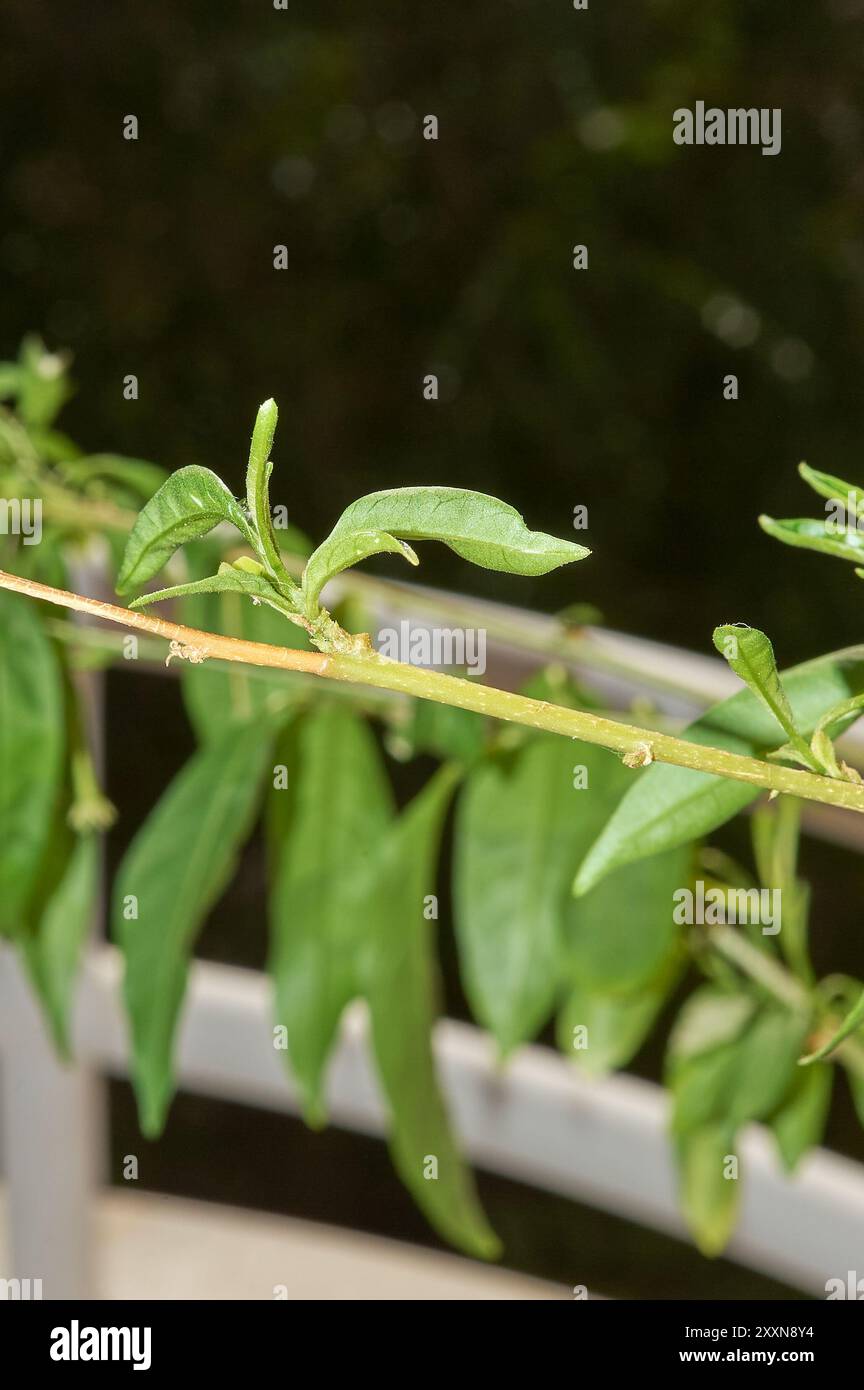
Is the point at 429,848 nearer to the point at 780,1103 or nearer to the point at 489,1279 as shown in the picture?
the point at 780,1103

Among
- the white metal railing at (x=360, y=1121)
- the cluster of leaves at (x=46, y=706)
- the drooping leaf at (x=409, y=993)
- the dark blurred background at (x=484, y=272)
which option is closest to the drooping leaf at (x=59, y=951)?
the cluster of leaves at (x=46, y=706)

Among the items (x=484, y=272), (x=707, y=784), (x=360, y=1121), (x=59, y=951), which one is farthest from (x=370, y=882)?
(x=484, y=272)

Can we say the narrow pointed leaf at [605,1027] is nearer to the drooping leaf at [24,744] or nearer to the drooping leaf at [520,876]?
the drooping leaf at [520,876]

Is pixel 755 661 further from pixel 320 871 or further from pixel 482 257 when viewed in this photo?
pixel 482 257

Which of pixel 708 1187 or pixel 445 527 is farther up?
pixel 445 527

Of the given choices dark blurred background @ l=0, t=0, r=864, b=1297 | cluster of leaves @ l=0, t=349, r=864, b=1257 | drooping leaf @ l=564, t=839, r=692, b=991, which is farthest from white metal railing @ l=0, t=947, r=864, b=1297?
dark blurred background @ l=0, t=0, r=864, b=1297
